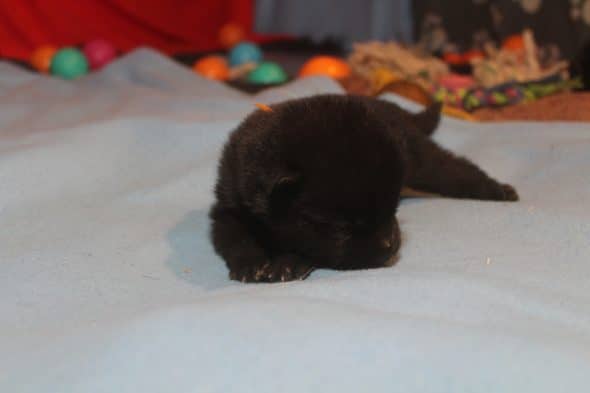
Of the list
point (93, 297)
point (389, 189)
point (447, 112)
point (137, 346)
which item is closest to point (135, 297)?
point (93, 297)

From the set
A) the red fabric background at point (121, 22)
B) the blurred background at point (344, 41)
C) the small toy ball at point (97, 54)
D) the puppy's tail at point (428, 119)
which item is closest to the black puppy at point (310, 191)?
the puppy's tail at point (428, 119)

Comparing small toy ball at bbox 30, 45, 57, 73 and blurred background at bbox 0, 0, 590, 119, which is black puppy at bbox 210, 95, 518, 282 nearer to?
blurred background at bbox 0, 0, 590, 119

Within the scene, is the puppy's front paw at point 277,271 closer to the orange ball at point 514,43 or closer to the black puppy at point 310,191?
the black puppy at point 310,191

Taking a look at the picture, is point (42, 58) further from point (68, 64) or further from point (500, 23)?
point (500, 23)

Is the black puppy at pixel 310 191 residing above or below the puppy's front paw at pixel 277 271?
above

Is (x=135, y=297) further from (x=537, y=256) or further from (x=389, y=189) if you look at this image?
(x=537, y=256)

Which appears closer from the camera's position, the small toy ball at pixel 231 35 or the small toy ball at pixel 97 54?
the small toy ball at pixel 97 54

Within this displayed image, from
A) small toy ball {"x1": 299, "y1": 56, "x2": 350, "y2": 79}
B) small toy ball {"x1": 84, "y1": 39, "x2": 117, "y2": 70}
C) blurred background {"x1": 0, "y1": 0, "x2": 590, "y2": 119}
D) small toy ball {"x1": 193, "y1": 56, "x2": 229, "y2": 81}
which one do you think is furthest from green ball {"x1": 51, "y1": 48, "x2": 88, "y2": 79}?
small toy ball {"x1": 299, "y1": 56, "x2": 350, "y2": 79}
